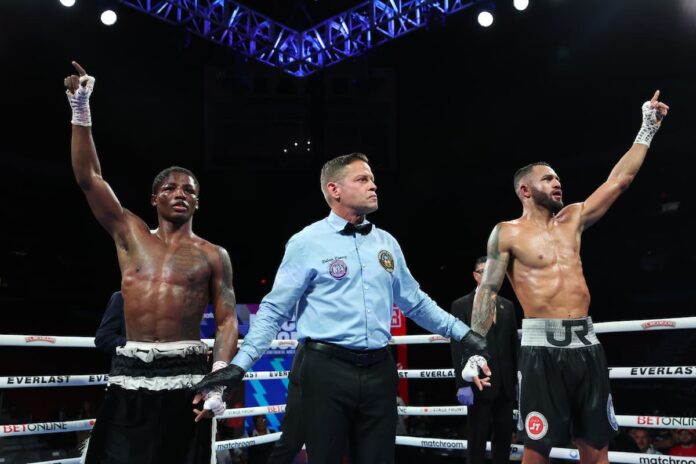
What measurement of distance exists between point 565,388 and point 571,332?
0.26m

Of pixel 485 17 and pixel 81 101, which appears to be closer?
pixel 81 101

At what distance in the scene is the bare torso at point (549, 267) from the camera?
334 centimetres

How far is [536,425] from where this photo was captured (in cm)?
316

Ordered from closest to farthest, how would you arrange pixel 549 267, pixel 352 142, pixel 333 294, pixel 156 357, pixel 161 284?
pixel 333 294 → pixel 156 357 → pixel 161 284 → pixel 549 267 → pixel 352 142

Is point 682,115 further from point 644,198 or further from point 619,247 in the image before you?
point 619,247

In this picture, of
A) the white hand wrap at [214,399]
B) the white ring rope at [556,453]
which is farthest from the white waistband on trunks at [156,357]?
the white ring rope at [556,453]

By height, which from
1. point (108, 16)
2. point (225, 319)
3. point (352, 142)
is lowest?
point (225, 319)

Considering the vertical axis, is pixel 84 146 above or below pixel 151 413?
above

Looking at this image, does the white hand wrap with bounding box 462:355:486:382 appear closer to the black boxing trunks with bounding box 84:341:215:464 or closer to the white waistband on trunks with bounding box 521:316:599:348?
the white waistband on trunks with bounding box 521:316:599:348

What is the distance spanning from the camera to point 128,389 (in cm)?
265

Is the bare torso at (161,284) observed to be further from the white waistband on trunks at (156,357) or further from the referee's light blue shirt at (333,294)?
the referee's light blue shirt at (333,294)

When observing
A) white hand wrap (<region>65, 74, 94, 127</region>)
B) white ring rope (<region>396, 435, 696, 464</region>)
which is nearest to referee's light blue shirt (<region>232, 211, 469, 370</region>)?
white hand wrap (<region>65, 74, 94, 127</region>)

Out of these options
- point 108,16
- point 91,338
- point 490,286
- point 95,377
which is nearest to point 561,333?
point 490,286

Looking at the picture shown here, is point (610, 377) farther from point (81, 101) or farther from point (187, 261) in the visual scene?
point (81, 101)
